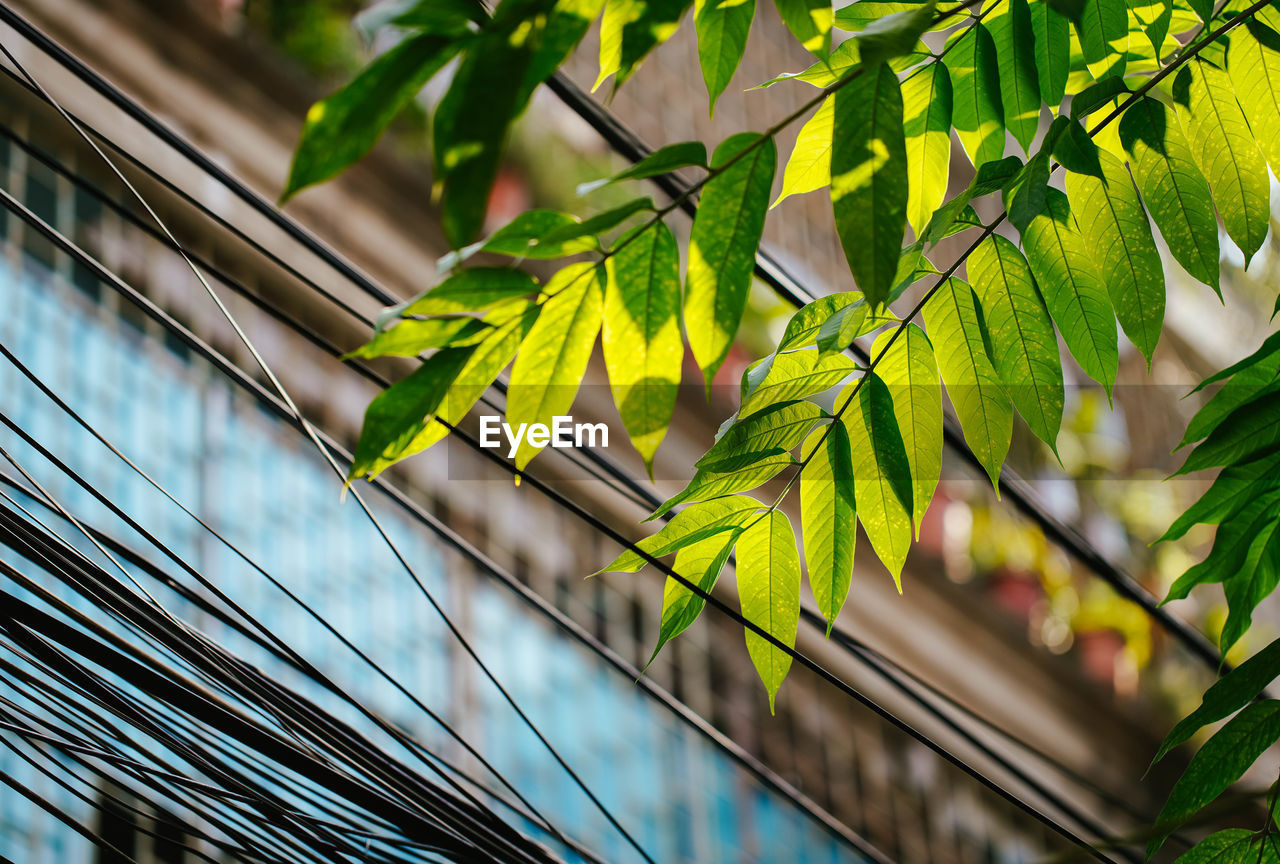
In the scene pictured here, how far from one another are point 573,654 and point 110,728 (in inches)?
66.0

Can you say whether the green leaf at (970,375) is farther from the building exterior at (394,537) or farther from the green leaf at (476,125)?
the building exterior at (394,537)

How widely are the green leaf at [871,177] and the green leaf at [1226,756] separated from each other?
0.37 m

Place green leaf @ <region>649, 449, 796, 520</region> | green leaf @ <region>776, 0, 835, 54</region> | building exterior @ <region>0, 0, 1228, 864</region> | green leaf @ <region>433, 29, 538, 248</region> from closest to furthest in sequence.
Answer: green leaf @ <region>433, 29, 538, 248</region>
green leaf @ <region>776, 0, 835, 54</region>
green leaf @ <region>649, 449, 796, 520</region>
building exterior @ <region>0, 0, 1228, 864</region>

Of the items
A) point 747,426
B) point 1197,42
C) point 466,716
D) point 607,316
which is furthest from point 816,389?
point 466,716

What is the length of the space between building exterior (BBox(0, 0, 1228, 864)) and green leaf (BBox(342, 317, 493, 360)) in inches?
56.4

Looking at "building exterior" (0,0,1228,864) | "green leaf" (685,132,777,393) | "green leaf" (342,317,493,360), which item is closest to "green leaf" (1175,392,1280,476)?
"green leaf" (685,132,777,393)

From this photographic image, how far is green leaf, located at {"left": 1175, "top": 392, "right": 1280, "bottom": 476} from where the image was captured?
587mm

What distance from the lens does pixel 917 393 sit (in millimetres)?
562

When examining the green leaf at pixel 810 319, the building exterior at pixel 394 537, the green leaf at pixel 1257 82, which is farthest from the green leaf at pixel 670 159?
the building exterior at pixel 394 537

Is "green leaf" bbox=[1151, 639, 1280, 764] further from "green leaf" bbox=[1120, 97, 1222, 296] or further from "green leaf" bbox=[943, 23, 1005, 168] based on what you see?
"green leaf" bbox=[943, 23, 1005, 168]

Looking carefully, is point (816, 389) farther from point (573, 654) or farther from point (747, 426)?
point (573, 654)

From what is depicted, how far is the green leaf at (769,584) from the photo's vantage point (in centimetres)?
57

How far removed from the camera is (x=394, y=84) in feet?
1.11

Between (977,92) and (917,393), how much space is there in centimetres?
19
